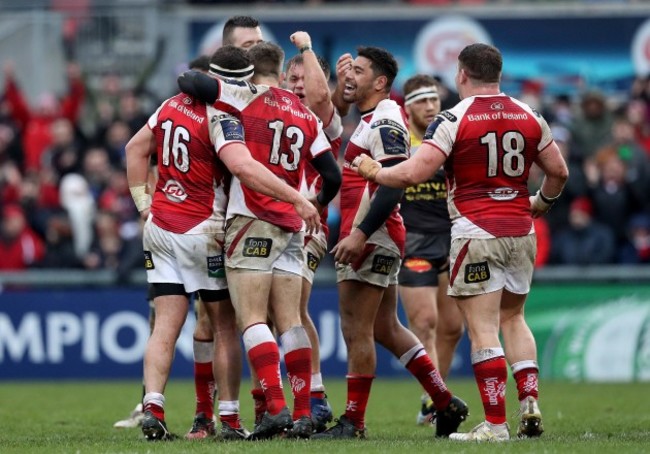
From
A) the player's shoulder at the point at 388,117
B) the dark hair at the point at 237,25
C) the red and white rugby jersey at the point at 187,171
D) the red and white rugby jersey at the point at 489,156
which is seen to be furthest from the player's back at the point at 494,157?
the dark hair at the point at 237,25

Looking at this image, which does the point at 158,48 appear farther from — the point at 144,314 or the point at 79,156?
the point at 144,314

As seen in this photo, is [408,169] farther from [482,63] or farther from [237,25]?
[237,25]

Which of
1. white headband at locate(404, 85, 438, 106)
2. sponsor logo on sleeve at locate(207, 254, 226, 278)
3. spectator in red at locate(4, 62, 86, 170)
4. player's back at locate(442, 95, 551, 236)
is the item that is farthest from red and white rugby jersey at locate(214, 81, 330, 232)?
spectator in red at locate(4, 62, 86, 170)

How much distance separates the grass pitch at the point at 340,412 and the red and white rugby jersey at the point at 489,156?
161cm

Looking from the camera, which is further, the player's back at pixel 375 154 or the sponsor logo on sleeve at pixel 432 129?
the player's back at pixel 375 154

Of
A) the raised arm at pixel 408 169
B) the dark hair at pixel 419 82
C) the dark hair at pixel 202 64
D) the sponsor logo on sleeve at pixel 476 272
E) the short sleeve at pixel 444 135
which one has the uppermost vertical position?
the dark hair at pixel 202 64

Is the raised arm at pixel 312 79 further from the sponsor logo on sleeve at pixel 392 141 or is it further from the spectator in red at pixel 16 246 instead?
the spectator in red at pixel 16 246

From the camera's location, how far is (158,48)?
24828mm

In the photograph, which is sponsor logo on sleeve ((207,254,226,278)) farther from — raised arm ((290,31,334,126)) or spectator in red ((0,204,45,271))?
spectator in red ((0,204,45,271))

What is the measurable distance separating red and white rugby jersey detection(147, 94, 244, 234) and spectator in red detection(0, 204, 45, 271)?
10.5 metres

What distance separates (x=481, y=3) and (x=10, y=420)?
14.2 metres

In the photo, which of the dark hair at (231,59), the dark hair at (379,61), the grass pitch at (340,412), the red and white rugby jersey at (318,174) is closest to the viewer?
the grass pitch at (340,412)

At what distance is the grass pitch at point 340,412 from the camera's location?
9492 mm

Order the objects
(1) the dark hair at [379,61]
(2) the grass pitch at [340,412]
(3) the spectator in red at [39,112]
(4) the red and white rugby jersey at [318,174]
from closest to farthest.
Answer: (2) the grass pitch at [340,412] → (1) the dark hair at [379,61] → (4) the red and white rugby jersey at [318,174] → (3) the spectator in red at [39,112]
